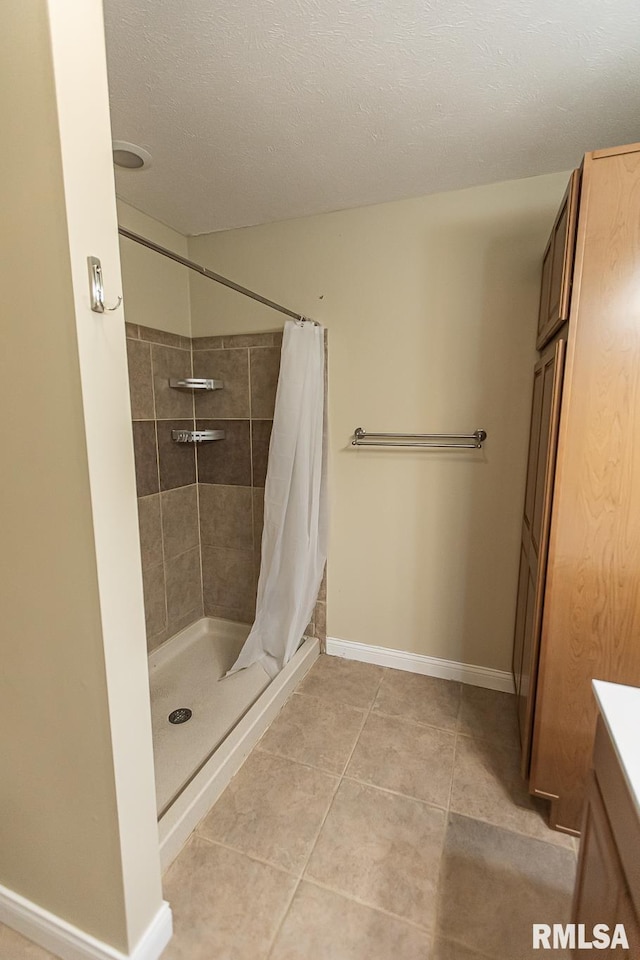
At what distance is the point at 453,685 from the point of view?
7.41 feet

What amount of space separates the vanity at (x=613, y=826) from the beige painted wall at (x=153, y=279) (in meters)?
2.33

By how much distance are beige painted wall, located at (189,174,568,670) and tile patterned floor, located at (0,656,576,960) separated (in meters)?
0.53

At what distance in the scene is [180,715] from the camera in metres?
2.04

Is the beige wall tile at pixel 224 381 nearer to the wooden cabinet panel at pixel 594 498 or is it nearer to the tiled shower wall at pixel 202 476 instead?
the tiled shower wall at pixel 202 476

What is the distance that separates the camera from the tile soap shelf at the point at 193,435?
7.94ft

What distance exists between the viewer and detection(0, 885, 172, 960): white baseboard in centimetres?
109

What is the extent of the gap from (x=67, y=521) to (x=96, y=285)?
477 millimetres

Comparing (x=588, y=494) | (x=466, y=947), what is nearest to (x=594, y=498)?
(x=588, y=494)

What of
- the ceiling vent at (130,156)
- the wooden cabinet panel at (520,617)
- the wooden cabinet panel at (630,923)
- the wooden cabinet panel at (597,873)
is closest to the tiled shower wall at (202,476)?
the ceiling vent at (130,156)

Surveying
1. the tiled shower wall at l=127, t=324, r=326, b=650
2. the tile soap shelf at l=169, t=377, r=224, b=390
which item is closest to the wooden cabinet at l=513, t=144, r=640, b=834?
the tiled shower wall at l=127, t=324, r=326, b=650

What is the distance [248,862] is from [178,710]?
84 cm

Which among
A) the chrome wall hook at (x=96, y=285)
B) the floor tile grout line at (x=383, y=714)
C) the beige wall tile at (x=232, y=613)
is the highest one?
the chrome wall hook at (x=96, y=285)

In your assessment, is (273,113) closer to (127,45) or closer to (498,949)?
(127,45)

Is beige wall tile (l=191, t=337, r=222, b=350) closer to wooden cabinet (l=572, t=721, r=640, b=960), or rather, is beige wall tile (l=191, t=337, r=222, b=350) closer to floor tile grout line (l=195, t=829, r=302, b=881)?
floor tile grout line (l=195, t=829, r=302, b=881)
